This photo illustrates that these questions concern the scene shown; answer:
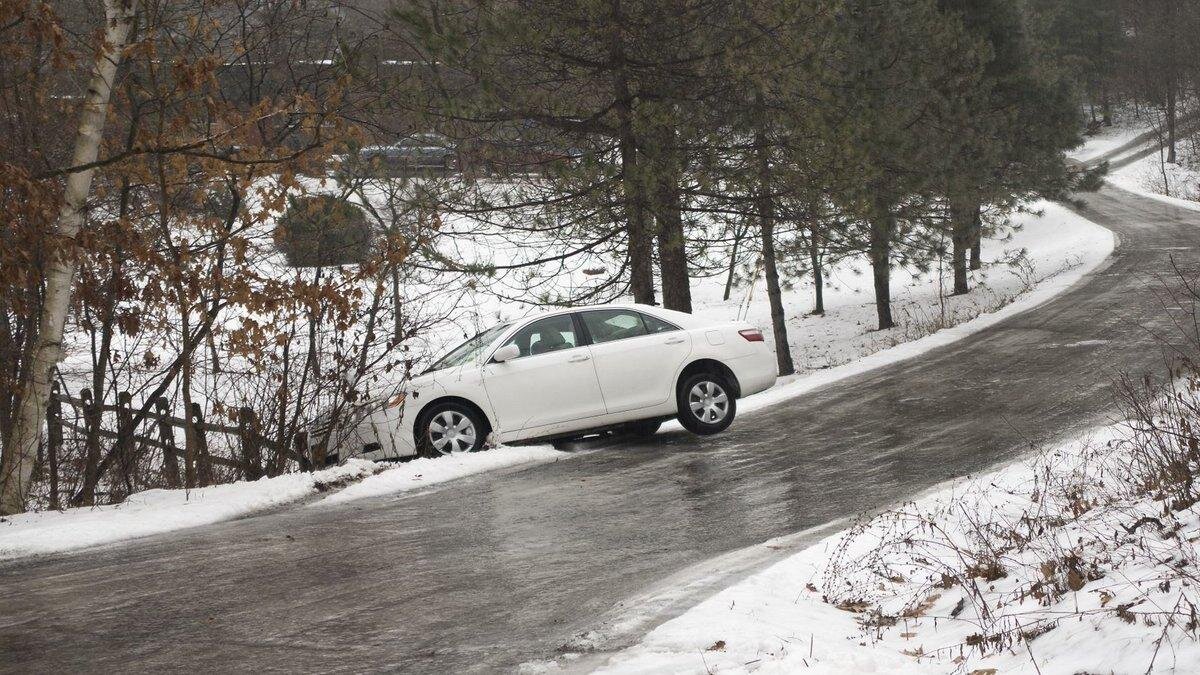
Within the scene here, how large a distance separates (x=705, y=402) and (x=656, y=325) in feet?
3.38

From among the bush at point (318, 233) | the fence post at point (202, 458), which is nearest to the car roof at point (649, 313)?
the bush at point (318, 233)

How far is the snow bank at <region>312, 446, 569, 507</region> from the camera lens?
10961mm

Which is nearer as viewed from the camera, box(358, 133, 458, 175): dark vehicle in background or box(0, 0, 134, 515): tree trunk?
box(0, 0, 134, 515): tree trunk

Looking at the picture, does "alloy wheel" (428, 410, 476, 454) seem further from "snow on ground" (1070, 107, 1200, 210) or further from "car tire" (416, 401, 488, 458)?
"snow on ground" (1070, 107, 1200, 210)

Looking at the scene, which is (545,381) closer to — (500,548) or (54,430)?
(500,548)

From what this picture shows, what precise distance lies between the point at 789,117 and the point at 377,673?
14.4 metres

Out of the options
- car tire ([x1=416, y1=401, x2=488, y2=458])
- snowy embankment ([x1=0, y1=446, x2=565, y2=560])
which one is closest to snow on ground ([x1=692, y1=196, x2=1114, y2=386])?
car tire ([x1=416, y1=401, x2=488, y2=458])

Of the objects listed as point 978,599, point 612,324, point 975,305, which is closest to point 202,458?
point 612,324

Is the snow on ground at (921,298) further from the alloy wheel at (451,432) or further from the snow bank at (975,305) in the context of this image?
the alloy wheel at (451,432)

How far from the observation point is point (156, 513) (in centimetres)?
991

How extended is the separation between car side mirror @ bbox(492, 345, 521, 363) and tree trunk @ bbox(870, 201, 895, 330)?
31.6ft

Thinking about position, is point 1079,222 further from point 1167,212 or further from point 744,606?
point 744,606

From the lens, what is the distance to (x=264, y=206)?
10820 mm

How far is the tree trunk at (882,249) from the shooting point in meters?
21.0
